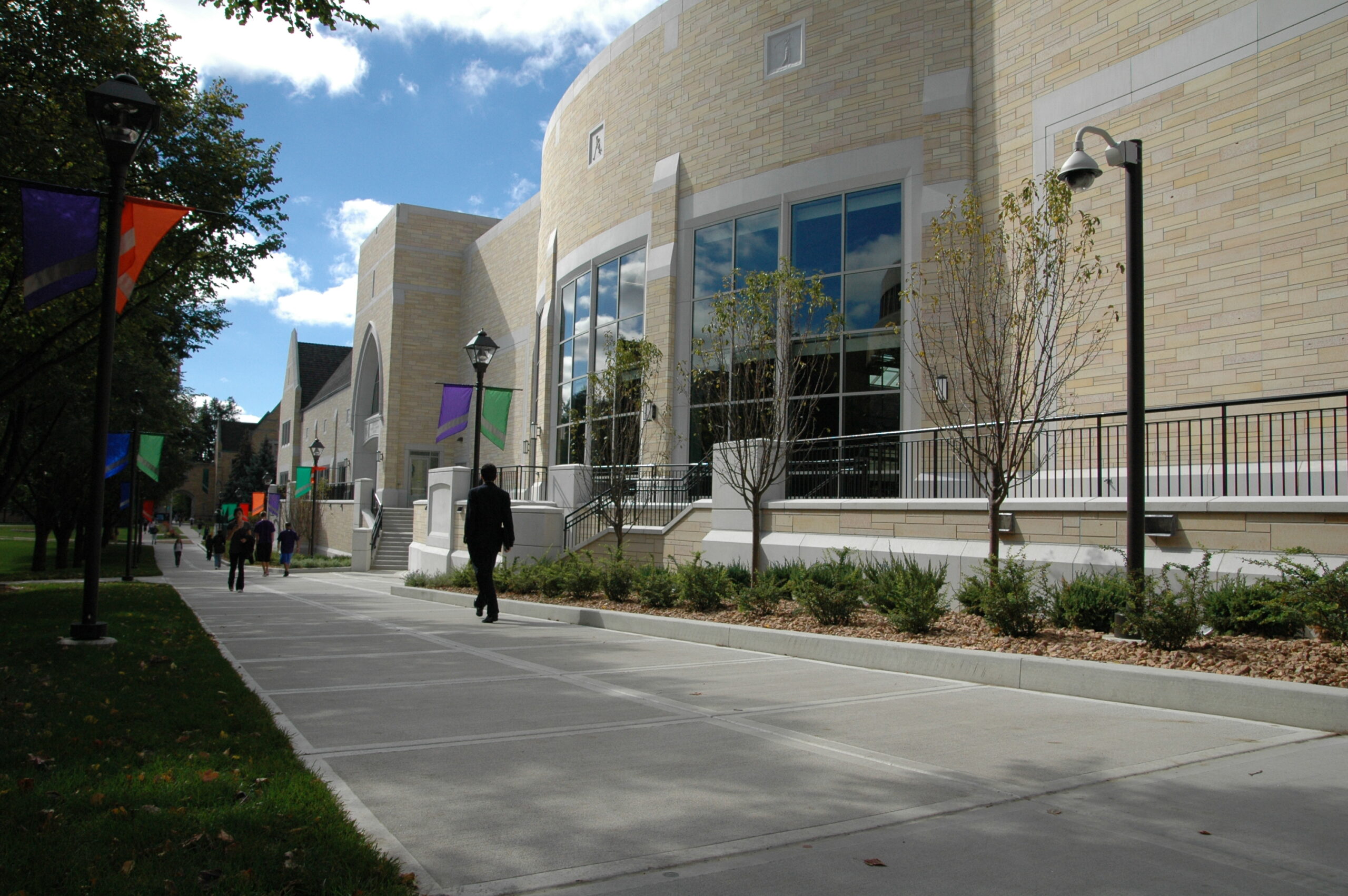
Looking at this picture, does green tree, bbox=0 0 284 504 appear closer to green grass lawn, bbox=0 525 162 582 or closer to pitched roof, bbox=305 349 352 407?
green grass lawn, bbox=0 525 162 582

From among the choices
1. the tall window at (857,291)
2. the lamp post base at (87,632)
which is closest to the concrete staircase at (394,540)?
the tall window at (857,291)

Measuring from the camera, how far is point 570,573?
13.3 m

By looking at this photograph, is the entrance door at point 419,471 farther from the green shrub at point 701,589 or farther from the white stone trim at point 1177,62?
the green shrub at point 701,589

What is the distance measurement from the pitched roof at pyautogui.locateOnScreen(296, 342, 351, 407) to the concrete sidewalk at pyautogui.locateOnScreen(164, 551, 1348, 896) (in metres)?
67.8

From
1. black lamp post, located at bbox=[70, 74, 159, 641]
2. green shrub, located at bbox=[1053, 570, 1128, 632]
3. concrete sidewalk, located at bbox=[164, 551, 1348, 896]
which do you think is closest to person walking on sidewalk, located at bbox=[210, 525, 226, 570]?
black lamp post, located at bbox=[70, 74, 159, 641]

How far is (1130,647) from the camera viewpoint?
23.6 ft

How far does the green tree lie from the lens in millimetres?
12930

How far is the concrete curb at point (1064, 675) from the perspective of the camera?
5.49 m

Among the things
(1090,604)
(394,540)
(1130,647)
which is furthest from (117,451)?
(1130,647)

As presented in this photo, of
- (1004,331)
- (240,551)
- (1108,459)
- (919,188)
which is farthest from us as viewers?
(240,551)

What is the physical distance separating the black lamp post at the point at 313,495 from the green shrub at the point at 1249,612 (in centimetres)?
3877

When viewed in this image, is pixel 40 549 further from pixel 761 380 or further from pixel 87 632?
pixel 761 380

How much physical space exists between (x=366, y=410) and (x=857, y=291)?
37.4 metres

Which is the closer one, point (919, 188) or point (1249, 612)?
point (1249, 612)
